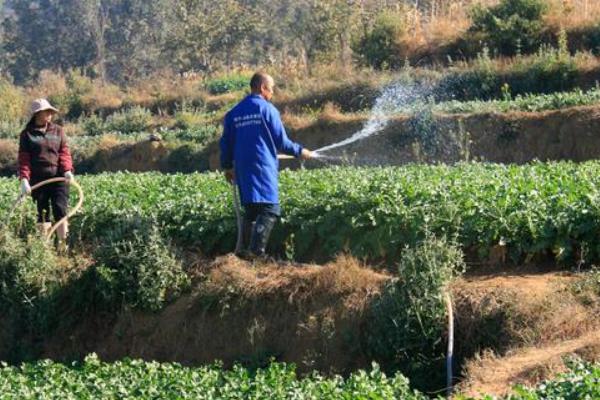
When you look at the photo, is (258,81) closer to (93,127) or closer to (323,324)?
(323,324)

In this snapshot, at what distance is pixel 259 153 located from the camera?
1160 centimetres

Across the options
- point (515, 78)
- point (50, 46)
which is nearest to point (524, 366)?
point (515, 78)

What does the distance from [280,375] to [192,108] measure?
25597 millimetres

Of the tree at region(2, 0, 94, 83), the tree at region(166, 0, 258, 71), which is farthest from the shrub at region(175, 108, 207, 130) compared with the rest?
the tree at region(2, 0, 94, 83)

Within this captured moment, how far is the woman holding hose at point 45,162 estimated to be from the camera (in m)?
13.4

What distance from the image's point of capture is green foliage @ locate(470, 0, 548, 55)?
89.8ft

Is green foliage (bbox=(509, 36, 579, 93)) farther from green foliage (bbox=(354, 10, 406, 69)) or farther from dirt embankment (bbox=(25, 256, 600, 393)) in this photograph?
dirt embankment (bbox=(25, 256, 600, 393))

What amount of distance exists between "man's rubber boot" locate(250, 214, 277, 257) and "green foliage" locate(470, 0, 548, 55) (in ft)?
54.3

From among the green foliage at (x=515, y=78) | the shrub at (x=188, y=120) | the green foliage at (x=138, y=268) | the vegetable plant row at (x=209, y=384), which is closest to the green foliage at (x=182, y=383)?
the vegetable plant row at (x=209, y=384)

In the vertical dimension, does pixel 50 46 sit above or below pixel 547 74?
above

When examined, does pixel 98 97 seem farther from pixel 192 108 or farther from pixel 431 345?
pixel 431 345

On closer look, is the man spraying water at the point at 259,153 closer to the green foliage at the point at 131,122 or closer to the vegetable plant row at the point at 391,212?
the vegetable plant row at the point at 391,212

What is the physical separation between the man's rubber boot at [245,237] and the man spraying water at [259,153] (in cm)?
21

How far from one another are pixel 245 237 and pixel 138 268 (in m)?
1.46
